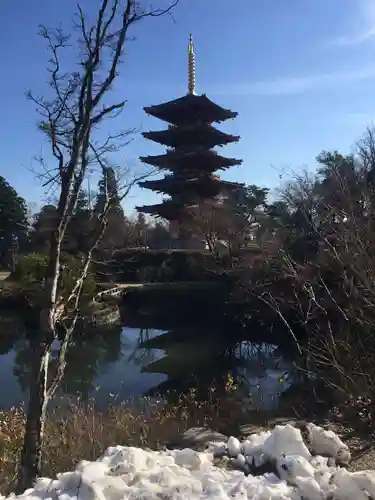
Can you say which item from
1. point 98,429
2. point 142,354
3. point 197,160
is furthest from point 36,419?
point 197,160

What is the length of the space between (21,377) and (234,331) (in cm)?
680

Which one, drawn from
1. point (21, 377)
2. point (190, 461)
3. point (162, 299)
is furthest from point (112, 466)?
point (162, 299)

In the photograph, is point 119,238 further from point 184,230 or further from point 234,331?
point 234,331

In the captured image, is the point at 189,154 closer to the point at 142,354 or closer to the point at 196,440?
the point at 142,354

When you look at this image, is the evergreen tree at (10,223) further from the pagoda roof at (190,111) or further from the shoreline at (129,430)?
the shoreline at (129,430)

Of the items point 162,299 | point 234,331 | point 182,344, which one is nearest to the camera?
point 182,344

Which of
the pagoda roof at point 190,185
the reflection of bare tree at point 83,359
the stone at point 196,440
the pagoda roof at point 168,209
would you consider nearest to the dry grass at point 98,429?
the stone at point 196,440

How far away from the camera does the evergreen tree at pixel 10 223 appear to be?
2752 cm

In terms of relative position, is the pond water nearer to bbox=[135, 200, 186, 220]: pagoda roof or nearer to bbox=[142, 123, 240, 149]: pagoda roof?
bbox=[135, 200, 186, 220]: pagoda roof

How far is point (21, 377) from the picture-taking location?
380 inches

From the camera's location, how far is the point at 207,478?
2512mm

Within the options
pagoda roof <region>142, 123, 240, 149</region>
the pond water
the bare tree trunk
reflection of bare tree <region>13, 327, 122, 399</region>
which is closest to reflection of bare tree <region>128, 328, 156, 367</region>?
the pond water

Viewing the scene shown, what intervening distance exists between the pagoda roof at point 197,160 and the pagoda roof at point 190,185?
0.55 metres

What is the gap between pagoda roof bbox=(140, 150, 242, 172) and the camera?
21.8 metres
